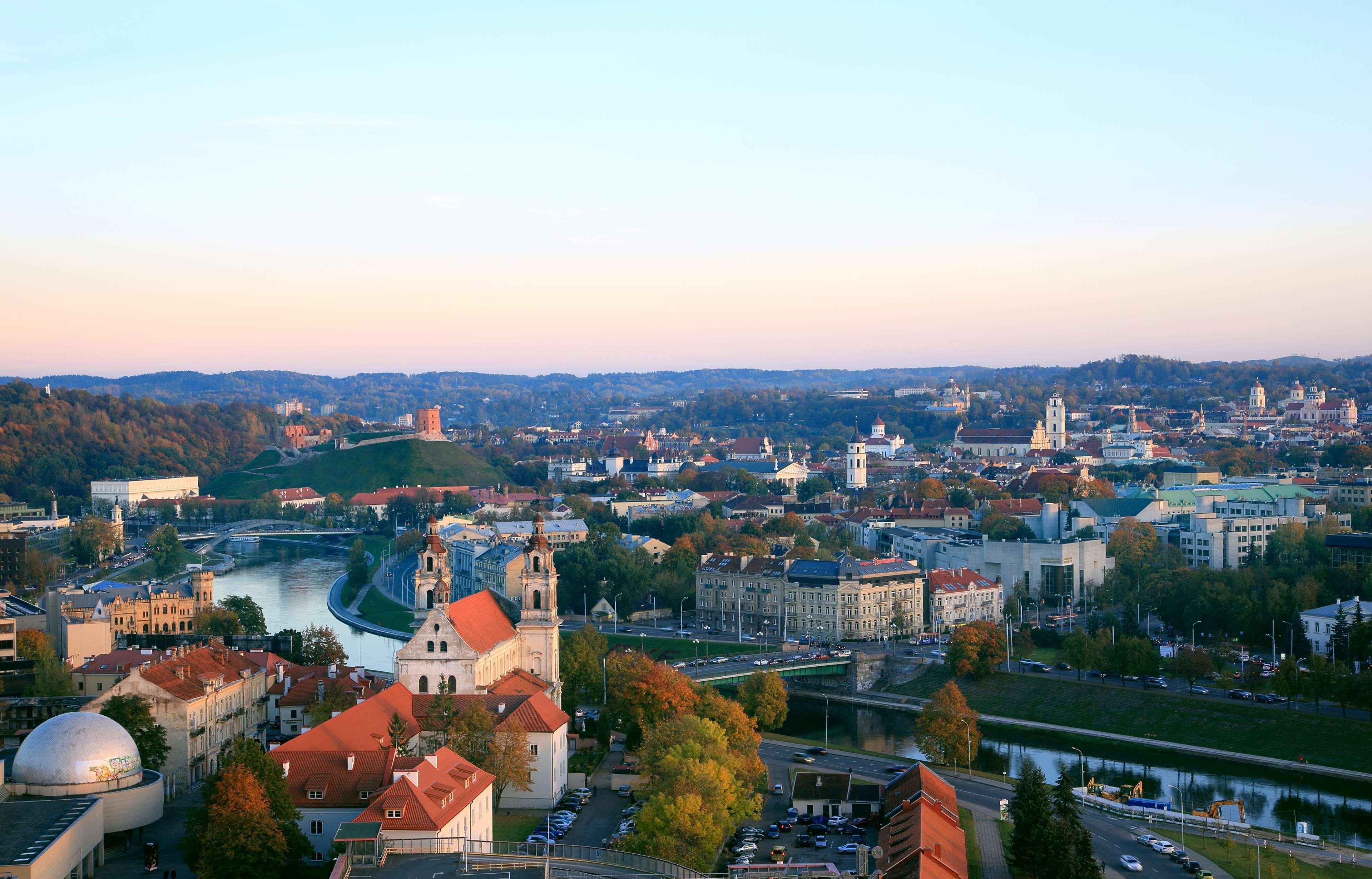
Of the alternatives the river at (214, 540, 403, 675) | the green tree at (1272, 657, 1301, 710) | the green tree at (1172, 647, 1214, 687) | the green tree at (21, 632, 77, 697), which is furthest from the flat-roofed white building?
the green tree at (1272, 657, 1301, 710)

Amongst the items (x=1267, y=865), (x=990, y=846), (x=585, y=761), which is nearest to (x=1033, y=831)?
(x=990, y=846)

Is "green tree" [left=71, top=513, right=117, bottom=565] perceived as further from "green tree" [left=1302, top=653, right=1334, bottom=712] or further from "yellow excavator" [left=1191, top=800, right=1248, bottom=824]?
"yellow excavator" [left=1191, top=800, right=1248, bottom=824]

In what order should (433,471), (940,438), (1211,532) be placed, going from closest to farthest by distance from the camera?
(1211,532)
(433,471)
(940,438)

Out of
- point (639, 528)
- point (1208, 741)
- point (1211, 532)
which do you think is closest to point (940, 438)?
point (639, 528)

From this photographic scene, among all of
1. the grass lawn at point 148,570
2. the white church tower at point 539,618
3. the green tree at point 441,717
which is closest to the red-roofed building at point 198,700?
the green tree at point 441,717

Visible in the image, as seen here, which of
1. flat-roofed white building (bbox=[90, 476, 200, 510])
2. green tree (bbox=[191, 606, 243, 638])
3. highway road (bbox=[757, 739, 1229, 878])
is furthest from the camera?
flat-roofed white building (bbox=[90, 476, 200, 510])

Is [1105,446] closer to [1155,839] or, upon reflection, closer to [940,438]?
[940,438]

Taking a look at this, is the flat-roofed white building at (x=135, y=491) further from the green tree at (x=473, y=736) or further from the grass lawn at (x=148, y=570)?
the green tree at (x=473, y=736)
